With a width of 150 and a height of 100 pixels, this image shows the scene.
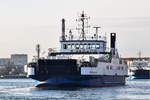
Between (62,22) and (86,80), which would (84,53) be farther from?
(62,22)

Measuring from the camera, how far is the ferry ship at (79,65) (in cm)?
10762

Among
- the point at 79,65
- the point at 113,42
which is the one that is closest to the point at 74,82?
the point at 79,65

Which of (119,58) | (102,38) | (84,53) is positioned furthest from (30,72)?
(119,58)

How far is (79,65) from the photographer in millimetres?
109625

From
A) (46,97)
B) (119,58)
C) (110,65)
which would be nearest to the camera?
(46,97)

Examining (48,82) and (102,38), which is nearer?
(48,82)

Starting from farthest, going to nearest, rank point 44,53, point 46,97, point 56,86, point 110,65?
1. point 110,65
2. point 44,53
3. point 56,86
4. point 46,97

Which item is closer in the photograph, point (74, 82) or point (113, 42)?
point (74, 82)

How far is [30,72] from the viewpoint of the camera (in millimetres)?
110812

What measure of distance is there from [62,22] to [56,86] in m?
37.4

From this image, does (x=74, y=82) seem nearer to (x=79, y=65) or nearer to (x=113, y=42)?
(x=79, y=65)

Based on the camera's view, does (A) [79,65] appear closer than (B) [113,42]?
Yes

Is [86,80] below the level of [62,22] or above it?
below

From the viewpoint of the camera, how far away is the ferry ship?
108m
